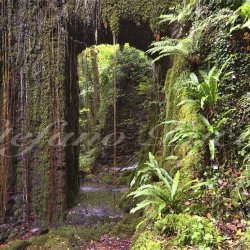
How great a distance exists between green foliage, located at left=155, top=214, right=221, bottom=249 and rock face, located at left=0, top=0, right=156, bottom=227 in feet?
13.8

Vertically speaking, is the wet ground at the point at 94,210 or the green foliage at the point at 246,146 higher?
the green foliage at the point at 246,146

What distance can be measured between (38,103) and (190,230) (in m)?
5.27

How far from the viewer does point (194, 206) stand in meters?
3.58

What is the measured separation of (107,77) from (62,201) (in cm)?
1008

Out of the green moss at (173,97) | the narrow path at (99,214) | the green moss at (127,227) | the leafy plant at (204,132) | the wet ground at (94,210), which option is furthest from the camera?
the wet ground at (94,210)

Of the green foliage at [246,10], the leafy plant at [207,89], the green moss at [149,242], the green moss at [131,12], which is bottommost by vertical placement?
the green moss at [149,242]

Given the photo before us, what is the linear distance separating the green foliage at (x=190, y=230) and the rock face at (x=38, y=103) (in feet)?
13.8

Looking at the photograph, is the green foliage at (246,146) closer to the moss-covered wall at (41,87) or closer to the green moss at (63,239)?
the green moss at (63,239)

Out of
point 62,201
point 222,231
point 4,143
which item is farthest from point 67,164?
point 222,231

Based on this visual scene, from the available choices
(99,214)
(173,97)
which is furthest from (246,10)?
(99,214)

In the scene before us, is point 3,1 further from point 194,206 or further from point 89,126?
point 89,126

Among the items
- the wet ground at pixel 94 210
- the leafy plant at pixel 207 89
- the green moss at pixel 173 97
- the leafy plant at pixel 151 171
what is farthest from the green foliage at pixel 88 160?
the leafy plant at pixel 207 89

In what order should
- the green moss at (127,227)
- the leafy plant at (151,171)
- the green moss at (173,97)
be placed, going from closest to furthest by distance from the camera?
the leafy plant at (151,171)
the green moss at (173,97)
the green moss at (127,227)

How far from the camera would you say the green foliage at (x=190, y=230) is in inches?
123
